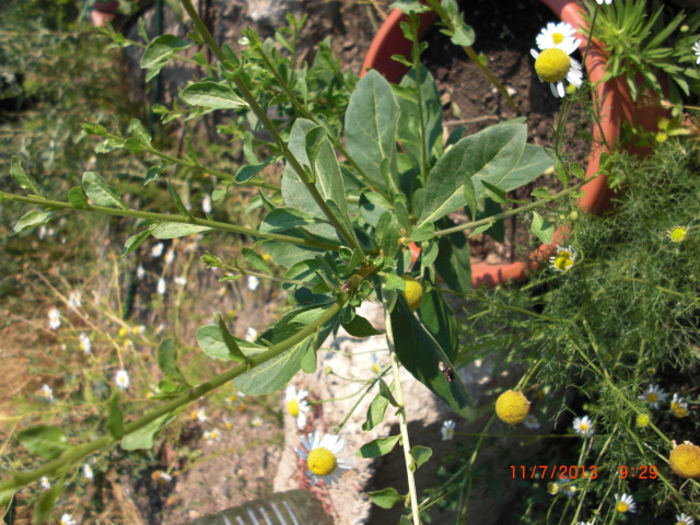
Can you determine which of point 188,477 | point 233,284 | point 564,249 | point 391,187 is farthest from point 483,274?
point 188,477

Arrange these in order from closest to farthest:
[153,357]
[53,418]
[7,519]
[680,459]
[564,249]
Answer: [680,459] < [564,249] < [7,519] < [53,418] < [153,357]

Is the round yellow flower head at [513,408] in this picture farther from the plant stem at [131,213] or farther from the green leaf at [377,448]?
the plant stem at [131,213]

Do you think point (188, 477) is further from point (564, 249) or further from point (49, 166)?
point (564, 249)

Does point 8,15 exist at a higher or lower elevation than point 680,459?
higher

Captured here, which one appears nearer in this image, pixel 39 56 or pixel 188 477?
pixel 188 477

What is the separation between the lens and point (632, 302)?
1294 millimetres

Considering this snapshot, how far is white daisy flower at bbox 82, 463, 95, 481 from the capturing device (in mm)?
2234

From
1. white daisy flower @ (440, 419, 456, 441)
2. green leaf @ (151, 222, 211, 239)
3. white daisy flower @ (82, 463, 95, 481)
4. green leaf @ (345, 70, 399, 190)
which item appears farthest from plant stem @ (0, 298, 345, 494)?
white daisy flower @ (82, 463, 95, 481)

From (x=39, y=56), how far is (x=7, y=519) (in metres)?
1.98

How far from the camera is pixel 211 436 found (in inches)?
92.5

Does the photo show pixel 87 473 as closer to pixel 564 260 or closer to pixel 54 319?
pixel 54 319

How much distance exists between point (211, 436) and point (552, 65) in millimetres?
1902

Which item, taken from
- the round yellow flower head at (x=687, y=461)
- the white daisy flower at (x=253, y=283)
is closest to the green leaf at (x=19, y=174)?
the round yellow flower head at (x=687, y=461)

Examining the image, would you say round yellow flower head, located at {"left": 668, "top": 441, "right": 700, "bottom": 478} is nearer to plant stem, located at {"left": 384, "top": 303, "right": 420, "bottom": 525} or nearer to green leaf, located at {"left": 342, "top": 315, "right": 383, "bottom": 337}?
plant stem, located at {"left": 384, "top": 303, "right": 420, "bottom": 525}
